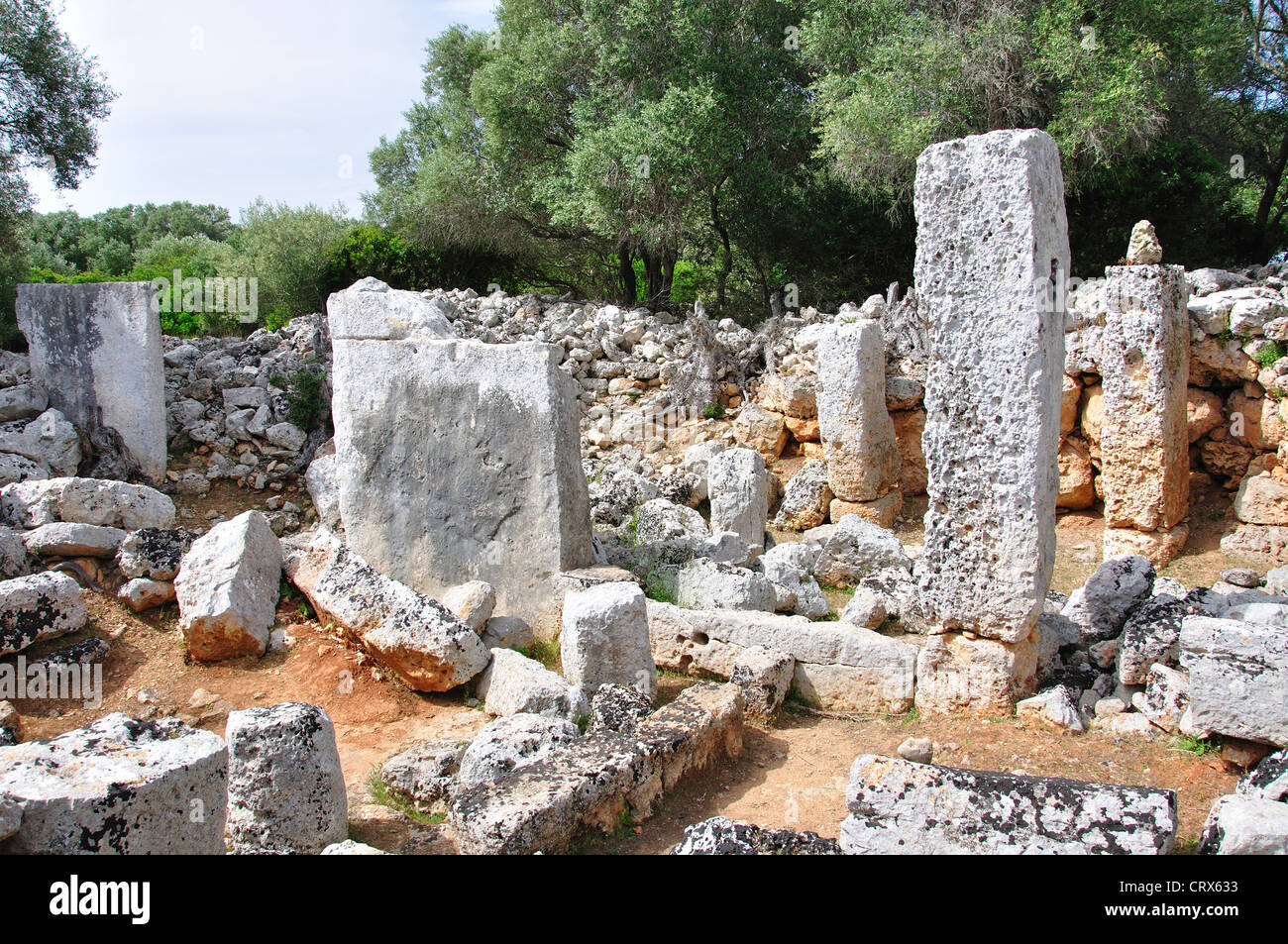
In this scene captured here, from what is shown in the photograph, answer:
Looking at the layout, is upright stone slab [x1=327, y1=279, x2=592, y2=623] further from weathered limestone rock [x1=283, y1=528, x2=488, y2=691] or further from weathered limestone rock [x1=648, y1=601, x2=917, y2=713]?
weathered limestone rock [x1=648, y1=601, x2=917, y2=713]

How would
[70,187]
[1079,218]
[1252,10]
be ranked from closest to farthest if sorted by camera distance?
[70,187] < [1079,218] < [1252,10]

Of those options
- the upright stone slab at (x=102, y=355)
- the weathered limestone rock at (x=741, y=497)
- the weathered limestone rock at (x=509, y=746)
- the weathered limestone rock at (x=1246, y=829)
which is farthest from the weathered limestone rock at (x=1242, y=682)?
the upright stone slab at (x=102, y=355)

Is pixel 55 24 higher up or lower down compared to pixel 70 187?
higher up

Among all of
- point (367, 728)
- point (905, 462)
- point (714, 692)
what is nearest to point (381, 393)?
point (367, 728)

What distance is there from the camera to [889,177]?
12.6 meters

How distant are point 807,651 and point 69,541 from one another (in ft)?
16.9

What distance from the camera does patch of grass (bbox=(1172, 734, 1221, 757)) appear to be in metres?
4.28

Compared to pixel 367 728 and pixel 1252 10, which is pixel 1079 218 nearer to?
pixel 1252 10

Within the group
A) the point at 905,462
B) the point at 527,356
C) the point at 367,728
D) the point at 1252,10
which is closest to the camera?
the point at 367,728

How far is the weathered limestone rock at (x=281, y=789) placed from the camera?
3.79 metres

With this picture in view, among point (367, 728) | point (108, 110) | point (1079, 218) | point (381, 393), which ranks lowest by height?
point (367, 728)

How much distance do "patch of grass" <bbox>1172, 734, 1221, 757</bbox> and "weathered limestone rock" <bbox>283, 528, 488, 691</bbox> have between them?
3.85m

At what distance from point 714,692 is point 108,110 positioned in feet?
39.8

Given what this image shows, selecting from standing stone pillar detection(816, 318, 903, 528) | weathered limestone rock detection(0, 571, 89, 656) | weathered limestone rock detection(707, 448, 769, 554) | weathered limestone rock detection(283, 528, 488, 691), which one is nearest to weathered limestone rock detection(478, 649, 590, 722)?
weathered limestone rock detection(283, 528, 488, 691)
